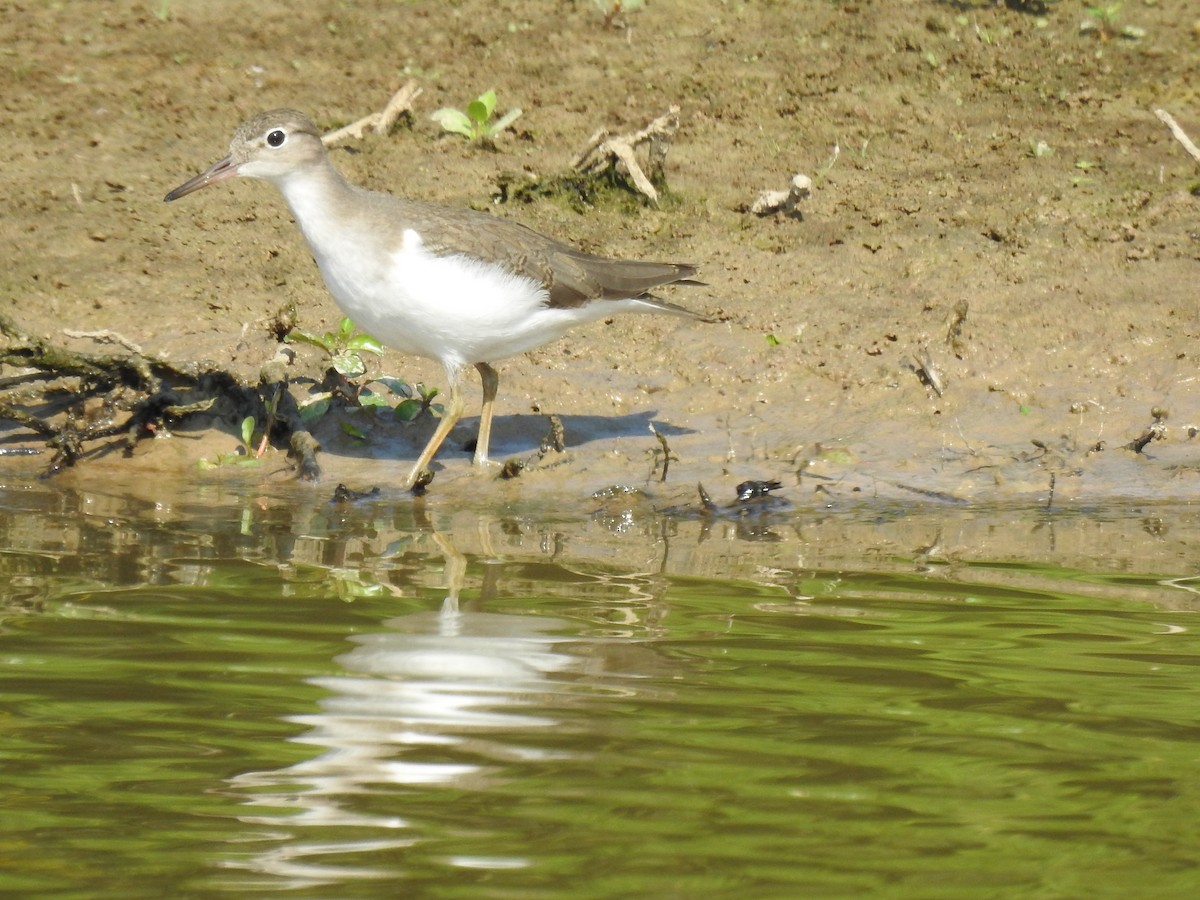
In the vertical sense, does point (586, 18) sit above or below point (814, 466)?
above

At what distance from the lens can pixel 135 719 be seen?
418cm

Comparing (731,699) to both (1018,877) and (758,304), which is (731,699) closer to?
(1018,877)

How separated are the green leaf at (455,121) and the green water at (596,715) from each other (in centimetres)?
451

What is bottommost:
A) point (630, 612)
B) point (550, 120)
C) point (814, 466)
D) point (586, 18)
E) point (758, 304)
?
point (630, 612)

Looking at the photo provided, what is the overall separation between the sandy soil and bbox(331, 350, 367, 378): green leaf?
314mm

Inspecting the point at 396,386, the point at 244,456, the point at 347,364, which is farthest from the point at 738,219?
the point at 244,456

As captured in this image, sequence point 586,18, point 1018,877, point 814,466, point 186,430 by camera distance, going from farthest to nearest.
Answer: point 586,18 → point 186,430 → point 814,466 → point 1018,877

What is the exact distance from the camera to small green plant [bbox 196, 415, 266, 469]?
26.1 ft

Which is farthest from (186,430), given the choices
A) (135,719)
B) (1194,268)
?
(1194,268)

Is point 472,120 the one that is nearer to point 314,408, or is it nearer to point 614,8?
point 614,8

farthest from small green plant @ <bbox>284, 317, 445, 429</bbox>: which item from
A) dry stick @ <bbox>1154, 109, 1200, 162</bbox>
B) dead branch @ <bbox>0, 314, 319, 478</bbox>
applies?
dry stick @ <bbox>1154, 109, 1200, 162</bbox>

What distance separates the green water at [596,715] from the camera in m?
3.36

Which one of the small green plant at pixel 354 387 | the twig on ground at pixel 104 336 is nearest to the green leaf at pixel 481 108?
the small green plant at pixel 354 387

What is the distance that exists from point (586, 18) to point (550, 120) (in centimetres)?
165
